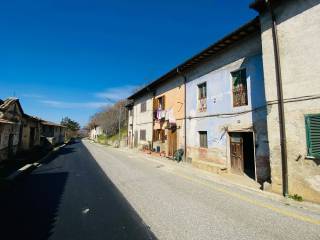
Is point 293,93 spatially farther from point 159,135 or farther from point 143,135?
point 143,135

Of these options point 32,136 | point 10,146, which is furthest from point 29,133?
point 10,146

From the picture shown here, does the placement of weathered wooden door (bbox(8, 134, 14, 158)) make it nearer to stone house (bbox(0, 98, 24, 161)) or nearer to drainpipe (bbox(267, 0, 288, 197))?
stone house (bbox(0, 98, 24, 161))

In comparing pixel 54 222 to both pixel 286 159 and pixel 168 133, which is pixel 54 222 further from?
pixel 168 133

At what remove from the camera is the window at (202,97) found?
42.9ft

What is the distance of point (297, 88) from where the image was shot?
6.76 metres

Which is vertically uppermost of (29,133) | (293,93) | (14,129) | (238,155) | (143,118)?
(143,118)

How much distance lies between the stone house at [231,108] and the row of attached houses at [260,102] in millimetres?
44

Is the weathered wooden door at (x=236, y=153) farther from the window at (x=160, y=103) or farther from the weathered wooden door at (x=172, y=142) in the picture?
the window at (x=160, y=103)

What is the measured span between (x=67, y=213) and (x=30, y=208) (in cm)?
108

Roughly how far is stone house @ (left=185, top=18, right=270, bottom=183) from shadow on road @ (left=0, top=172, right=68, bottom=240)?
756 cm

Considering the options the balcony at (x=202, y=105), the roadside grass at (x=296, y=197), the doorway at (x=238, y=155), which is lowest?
the roadside grass at (x=296, y=197)

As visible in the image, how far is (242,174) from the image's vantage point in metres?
10.1

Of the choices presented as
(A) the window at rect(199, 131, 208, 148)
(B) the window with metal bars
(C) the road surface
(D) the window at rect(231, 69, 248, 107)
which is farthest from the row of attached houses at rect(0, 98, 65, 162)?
(D) the window at rect(231, 69, 248, 107)

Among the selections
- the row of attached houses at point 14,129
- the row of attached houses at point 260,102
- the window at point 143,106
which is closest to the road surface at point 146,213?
the row of attached houses at point 260,102
